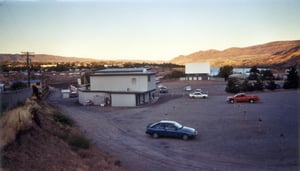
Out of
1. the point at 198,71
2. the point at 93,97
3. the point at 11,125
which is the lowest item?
the point at 93,97

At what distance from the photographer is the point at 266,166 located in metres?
9.70

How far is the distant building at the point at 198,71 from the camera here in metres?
73.6

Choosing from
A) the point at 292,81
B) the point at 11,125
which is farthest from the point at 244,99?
the point at 11,125

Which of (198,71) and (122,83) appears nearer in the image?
(122,83)

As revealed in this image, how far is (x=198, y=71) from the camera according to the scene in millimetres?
74625

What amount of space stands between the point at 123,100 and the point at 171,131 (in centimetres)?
1728

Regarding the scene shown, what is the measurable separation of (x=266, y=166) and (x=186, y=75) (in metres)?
68.1

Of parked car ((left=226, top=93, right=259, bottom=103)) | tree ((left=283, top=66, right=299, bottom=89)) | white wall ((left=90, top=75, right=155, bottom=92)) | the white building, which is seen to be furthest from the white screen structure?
parked car ((left=226, top=93, right=259, bottom=103))

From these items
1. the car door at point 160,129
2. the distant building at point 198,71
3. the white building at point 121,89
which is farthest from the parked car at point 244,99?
the distant building at point 198,71

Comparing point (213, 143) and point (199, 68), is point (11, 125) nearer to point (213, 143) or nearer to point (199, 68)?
point (213, 143)

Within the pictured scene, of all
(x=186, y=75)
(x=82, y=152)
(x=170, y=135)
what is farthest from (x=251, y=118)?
(x=186, y=75)

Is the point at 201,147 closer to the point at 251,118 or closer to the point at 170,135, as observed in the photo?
the point at 170,135

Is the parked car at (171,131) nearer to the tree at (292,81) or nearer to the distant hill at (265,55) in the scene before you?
the tree at (292,81)

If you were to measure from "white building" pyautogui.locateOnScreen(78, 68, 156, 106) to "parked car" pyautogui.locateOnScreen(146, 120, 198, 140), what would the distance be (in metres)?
15.9
